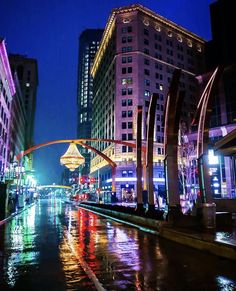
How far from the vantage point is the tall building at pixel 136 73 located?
87.6 metres

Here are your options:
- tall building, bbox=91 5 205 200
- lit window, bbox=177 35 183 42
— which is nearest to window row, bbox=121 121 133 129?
tall building, bbox=91 5 205 200

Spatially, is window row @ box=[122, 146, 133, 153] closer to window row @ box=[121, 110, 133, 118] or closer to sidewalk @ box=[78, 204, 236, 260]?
window row @ box=[121, 110, 133, 118]

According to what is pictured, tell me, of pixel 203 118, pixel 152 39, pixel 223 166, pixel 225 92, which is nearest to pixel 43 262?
pixel 203 118

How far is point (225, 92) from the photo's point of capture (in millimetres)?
55562

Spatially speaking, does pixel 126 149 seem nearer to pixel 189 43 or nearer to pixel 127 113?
pixel 127 113

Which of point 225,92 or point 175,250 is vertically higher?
point 225,92

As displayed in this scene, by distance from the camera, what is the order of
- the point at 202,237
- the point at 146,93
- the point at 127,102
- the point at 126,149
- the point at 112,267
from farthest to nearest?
the point at 146,93
the point at 127,102
the point at 126,149
the point at 202,237
the point at 112,267

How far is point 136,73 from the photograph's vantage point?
3642 inches

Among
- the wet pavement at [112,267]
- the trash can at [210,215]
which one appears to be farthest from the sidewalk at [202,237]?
the trash can at [210,215]

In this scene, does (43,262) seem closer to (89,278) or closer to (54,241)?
(89,278)

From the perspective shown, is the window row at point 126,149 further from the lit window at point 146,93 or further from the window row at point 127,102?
the lit window at point 146,93

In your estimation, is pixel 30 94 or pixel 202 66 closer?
pixel 202 66

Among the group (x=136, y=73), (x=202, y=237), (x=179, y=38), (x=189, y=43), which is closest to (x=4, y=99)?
(x=136, y=73)

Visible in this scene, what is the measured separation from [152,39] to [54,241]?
93.9 metres
